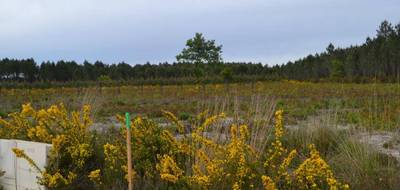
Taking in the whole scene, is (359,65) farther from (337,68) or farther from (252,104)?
(252,104)

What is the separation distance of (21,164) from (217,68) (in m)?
57.2

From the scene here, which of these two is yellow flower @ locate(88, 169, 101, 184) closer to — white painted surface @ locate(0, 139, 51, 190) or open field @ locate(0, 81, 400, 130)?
white painted surface @ locate(0, 139, 51, 190)

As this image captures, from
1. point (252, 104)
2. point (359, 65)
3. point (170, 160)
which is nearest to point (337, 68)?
point (359, 65)

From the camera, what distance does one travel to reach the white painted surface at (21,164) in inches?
212

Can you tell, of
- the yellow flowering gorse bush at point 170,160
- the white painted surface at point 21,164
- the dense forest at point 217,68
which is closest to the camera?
the yellow flowering gorse bush at point 170,160

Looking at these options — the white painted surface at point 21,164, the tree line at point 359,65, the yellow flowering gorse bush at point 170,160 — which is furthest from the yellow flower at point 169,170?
the tree line at point 359,65

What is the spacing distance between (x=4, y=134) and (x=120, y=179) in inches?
94.3

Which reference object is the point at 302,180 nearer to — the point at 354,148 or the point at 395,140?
the point at 354,148

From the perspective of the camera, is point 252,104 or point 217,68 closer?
point 252,104

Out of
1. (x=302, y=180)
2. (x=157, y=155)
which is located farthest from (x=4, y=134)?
(x=302, y=180)

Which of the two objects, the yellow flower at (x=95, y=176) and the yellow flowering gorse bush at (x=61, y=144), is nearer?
the yellow flower at (x=95, y=176)

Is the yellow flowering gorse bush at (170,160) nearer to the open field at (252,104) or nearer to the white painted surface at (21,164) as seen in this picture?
the white painted surface at (21,164)

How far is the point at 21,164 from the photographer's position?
18.7 feet

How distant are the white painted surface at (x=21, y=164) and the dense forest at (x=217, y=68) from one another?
41439mm
